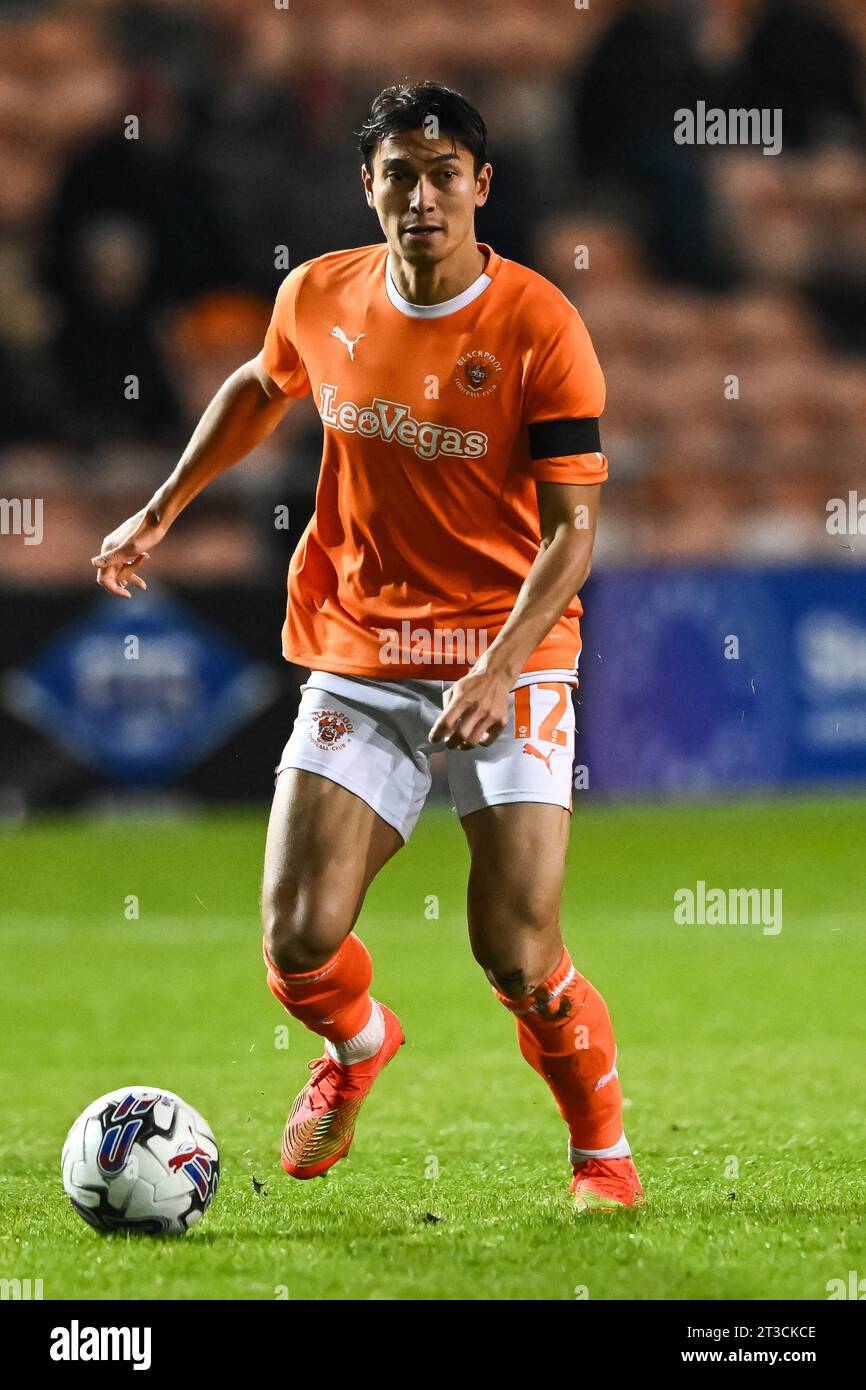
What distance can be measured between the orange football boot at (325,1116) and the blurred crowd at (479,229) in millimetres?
5618

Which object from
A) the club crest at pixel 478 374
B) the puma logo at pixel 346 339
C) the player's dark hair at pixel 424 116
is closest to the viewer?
the player's dark hair at pixel 424 116

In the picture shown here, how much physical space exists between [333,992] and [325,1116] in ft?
0.97

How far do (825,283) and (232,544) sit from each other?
5073 millimetres

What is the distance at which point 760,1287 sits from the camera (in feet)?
10.9

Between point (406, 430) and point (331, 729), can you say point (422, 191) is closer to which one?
point (406, 430)

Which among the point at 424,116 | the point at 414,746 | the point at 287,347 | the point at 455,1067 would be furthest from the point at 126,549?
the point at 455,1067

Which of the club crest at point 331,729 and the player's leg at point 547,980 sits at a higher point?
the club crest at point 331,729

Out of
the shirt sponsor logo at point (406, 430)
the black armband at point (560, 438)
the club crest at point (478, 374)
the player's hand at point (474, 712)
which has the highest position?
the club crest at point (478, 374)

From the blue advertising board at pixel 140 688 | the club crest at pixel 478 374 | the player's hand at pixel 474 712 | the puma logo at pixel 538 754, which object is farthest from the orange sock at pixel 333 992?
the blue advertising board at pixel 140 688

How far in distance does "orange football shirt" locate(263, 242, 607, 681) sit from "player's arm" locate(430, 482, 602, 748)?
3.1 inches

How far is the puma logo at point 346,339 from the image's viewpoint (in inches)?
158

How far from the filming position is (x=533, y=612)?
144 inches

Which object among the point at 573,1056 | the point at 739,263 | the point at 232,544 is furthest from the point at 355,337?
the point at 739,263

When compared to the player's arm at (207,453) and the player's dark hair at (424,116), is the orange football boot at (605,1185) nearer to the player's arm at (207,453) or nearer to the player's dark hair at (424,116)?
the player's arm at (207,453)
